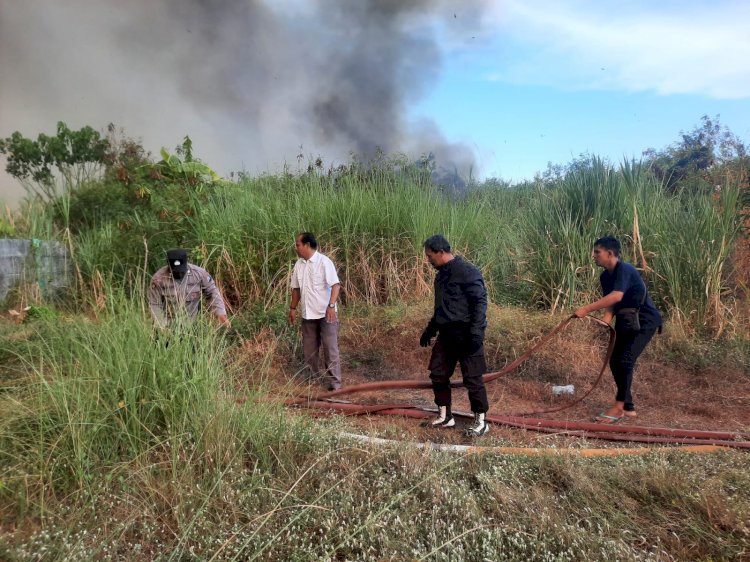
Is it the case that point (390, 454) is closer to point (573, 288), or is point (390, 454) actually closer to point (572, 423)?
point (572, 423)

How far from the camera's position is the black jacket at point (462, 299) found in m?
4.42

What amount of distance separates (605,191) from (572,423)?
483cm

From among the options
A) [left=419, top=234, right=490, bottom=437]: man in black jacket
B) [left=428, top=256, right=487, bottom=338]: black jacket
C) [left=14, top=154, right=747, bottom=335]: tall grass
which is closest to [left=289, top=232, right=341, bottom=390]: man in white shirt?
[left=419, top=234, right=490, bottom=437]: man in black jacket

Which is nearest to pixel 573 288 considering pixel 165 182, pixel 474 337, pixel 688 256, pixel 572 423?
pixel 688 256

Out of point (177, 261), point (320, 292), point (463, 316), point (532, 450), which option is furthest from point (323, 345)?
point (532, 450)

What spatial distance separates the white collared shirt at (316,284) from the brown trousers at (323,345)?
0.54 feet

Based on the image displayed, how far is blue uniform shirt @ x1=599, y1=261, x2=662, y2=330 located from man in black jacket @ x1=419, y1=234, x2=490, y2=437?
4.50 feet

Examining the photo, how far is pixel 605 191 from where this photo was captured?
8281mm

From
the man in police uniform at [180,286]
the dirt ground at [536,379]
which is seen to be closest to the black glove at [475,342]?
the dirt ground at [536,379]

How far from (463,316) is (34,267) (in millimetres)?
7402

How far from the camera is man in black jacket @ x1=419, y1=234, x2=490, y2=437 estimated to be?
4.43m

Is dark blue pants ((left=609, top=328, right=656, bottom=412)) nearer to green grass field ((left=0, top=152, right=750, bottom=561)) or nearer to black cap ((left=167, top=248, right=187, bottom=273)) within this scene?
green grass field ((left=0, top=152, right=750, bottom=561))

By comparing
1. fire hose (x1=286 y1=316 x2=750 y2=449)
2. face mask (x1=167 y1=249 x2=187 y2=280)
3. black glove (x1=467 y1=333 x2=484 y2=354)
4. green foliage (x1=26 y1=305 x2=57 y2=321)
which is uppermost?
face mask (x1=167 y1=249 x2=187 y2=280)

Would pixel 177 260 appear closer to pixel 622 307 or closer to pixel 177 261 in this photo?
pixel 177 261
